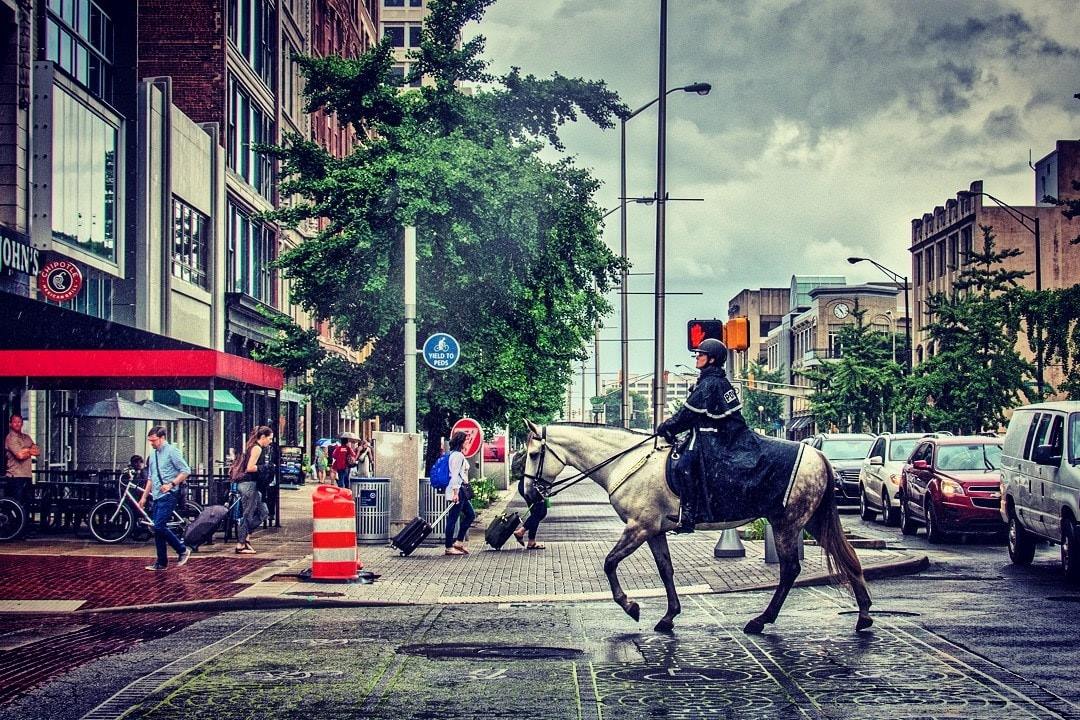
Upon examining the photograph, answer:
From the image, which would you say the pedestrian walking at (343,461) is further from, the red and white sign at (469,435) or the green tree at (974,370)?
the green tree at (974,370)

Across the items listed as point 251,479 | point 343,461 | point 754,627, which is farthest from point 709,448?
point 343,461

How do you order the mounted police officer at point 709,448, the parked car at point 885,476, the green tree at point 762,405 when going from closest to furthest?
the mounted police officer at point 709,448, the parked car at point 885,476, the green tree at point 762,405

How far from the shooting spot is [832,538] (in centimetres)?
1210

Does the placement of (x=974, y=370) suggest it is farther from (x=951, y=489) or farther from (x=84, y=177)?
(x=84, y=177)

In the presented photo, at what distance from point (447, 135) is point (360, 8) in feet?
174

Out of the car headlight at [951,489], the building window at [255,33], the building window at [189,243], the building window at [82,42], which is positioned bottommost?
the car headlight at [951,489]

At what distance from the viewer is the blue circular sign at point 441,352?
23.2 metres

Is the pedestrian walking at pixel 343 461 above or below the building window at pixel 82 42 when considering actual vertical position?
below

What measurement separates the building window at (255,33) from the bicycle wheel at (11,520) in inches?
1014

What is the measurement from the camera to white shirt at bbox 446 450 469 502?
21.2 m

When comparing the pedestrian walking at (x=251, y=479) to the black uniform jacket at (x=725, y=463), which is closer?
the black uniform jacket at (x=725, y=463)

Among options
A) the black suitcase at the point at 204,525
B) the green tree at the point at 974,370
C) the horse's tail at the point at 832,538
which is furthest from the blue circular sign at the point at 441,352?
the green tree at the point at 974,370

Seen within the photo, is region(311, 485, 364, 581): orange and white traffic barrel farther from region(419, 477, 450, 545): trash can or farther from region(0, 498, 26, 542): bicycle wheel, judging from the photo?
region(0, 498, 26, 542): bicycle wheel

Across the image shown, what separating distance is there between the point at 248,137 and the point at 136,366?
26.9 meters
